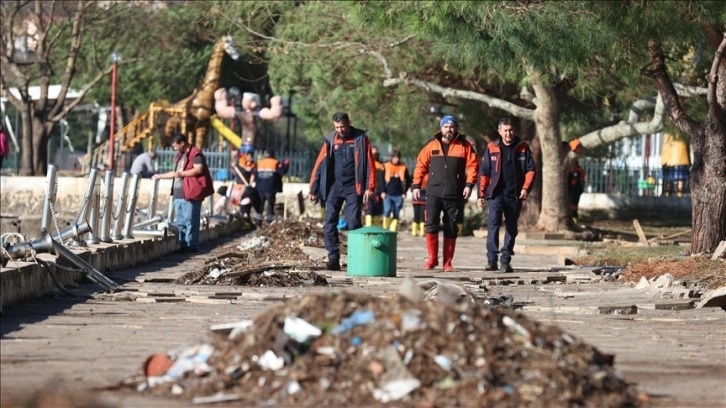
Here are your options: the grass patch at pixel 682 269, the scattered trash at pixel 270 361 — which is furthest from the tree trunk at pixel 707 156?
the scattered trash at pixel 270 361

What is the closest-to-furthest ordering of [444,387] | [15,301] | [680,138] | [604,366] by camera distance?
[444,387] → [604,366] → [15,301] → [680,138]

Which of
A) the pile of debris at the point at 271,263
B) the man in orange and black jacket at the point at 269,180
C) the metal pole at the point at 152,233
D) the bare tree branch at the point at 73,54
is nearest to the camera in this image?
the pile of debris at the point at 271,263

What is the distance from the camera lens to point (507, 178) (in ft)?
62.6

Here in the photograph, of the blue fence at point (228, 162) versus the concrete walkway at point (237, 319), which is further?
the blue fence at point (228, 162)

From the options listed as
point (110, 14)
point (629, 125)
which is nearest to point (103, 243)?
point (629, 125)

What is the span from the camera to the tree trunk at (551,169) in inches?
1258

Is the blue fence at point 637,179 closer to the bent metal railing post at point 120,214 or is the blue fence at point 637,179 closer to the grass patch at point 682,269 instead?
the grass patch at point 682,269

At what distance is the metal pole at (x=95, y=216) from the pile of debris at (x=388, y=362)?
9.36 meters

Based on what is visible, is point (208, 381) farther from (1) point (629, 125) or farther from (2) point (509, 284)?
(1) point (629, 125)

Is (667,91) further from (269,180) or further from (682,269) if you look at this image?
(269,180)

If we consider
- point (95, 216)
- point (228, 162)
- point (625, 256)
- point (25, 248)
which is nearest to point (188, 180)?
point (95, 216)

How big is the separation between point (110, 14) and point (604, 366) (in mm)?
47172

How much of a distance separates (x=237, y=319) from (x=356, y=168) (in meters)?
6.60

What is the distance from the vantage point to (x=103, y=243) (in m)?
18.2
